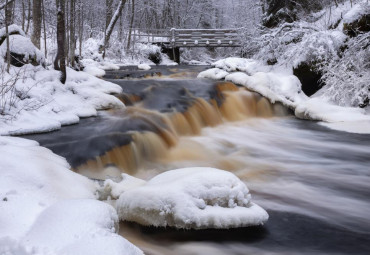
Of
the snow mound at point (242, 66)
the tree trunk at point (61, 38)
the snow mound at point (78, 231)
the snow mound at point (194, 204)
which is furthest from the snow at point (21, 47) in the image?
the snow mound at point (242, 66)

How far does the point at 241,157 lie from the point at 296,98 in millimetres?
4737

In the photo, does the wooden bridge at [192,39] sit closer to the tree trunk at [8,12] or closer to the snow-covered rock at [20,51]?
the tree trunk at [8,12]

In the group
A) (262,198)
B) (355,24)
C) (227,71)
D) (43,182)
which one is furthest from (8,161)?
(227,71)

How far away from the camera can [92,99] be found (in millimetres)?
8336

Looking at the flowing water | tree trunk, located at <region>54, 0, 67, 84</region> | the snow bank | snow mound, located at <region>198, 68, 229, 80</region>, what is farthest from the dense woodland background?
the flowing water

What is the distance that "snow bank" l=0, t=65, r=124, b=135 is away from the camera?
6.43 m

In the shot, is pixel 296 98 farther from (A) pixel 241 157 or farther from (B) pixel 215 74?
(A) pixel 241 157

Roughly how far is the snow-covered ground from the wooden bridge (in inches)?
522

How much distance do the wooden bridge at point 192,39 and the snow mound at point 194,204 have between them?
2331 cm

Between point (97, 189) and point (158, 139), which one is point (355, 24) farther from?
point (97, 189)

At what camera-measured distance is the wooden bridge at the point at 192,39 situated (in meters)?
26.5

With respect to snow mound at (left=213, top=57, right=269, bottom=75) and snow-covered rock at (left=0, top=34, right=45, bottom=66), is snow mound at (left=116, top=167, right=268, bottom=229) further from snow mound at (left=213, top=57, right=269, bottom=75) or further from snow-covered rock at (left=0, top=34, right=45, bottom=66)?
snow mound at (left=213, top=57, right=269, bottom=75)

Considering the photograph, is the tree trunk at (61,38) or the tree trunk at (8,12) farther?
the tree trunk at (61,38)

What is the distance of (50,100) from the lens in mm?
7512
